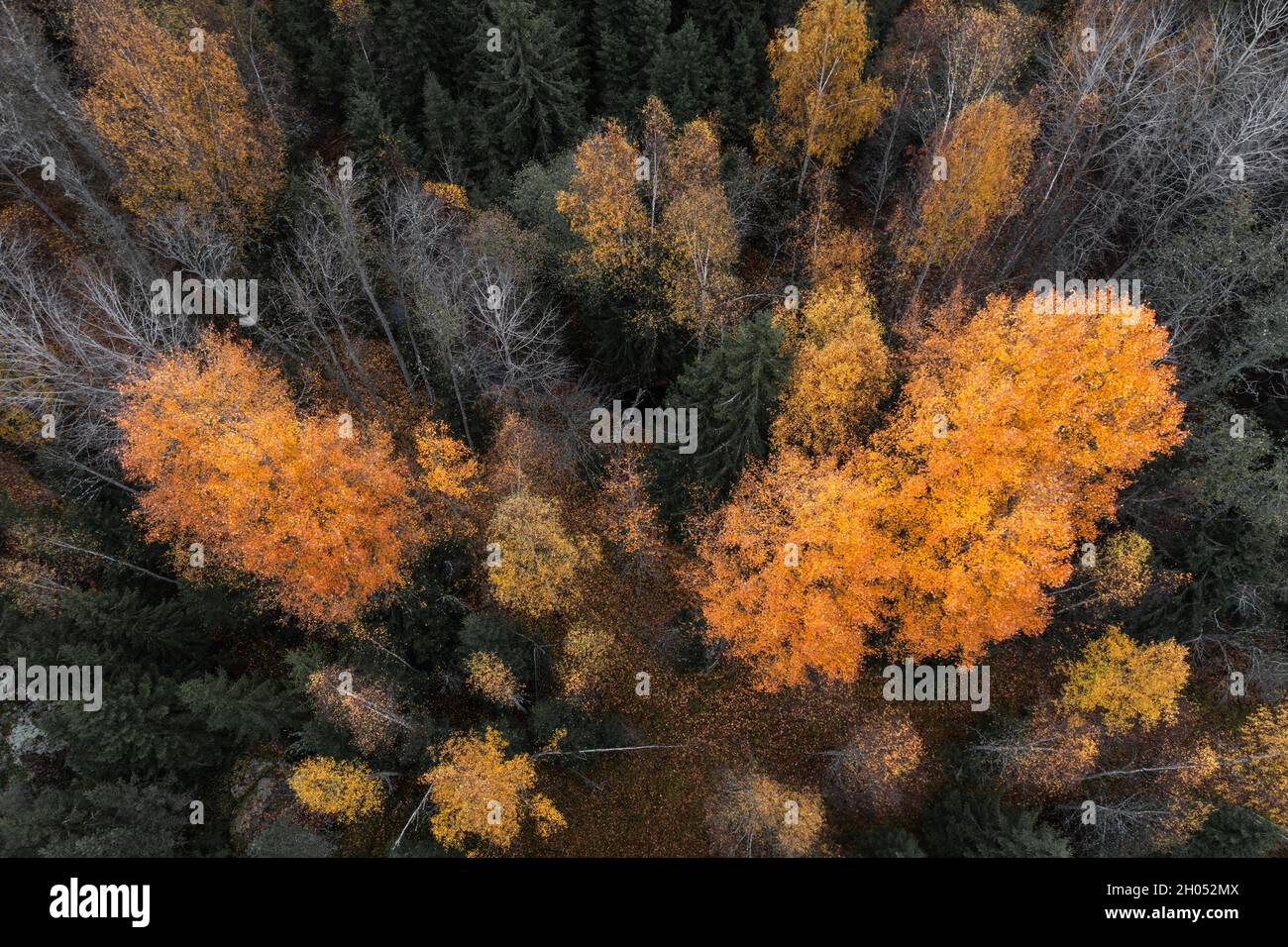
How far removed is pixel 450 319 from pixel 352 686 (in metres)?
13.2

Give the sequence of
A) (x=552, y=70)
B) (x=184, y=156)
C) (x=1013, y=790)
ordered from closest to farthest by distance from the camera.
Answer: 1. (x=1013, y=790)
2. (x=184, y=156)
3. (x=552, y=70)

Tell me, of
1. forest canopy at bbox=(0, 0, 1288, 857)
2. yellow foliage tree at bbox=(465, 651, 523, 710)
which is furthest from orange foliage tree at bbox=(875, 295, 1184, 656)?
yellow foliage tree at bbox=(465, 651, 523, 710)

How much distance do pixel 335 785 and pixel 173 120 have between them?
25.6 metres

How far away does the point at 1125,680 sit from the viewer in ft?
82.3

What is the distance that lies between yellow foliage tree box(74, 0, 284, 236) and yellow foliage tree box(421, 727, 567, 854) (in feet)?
75.3

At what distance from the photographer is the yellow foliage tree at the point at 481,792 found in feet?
71.5

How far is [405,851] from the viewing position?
21062 millimetres

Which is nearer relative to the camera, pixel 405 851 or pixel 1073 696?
pixel 405 851

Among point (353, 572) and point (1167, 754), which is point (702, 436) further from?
point (1167, 754)

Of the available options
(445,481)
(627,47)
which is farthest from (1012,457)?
(627,47)

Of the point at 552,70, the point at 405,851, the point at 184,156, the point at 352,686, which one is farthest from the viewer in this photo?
the point at 552,70

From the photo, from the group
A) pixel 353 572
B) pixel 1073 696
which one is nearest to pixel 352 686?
pixel 353 572

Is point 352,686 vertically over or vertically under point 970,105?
under

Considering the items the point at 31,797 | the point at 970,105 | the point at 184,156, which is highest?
the point at 970,105
